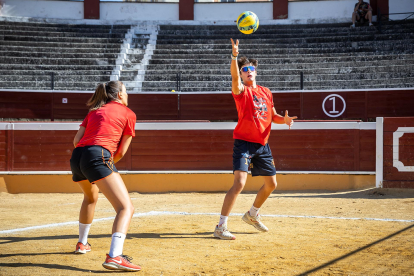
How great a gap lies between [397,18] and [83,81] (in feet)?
40.3

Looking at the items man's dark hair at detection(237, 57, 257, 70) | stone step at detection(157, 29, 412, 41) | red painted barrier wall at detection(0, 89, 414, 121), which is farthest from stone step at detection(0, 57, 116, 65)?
man's dark hair at detection(237, 57, 257, 70)

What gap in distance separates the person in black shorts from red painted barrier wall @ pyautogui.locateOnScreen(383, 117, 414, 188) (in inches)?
408

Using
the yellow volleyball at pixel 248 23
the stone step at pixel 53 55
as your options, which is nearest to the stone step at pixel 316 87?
the stone step at pixel 53 55

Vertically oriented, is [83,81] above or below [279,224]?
above

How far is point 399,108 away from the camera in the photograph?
13203 mm

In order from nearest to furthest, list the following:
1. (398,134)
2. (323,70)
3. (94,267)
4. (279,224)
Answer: (94,267)
(279,224)
(398,134)
(323,70)

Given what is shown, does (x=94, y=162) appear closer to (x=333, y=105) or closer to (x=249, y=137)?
(x=249, y=137)

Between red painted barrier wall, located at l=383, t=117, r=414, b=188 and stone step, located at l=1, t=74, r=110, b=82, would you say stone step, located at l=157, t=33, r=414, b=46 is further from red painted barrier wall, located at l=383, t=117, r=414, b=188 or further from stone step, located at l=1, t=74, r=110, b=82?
red painted barrier wall, located at l=383, t=117, r=414, b=188

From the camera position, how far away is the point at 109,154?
3344 mm

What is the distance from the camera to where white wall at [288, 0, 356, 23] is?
1844 centimetres

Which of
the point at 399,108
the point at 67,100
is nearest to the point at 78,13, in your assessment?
the point at 67,100

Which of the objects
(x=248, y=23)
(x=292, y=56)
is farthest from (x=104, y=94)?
(x=292, y=56)

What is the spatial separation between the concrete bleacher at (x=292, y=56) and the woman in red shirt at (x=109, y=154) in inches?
436

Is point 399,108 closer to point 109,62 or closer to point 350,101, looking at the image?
point 350,101
